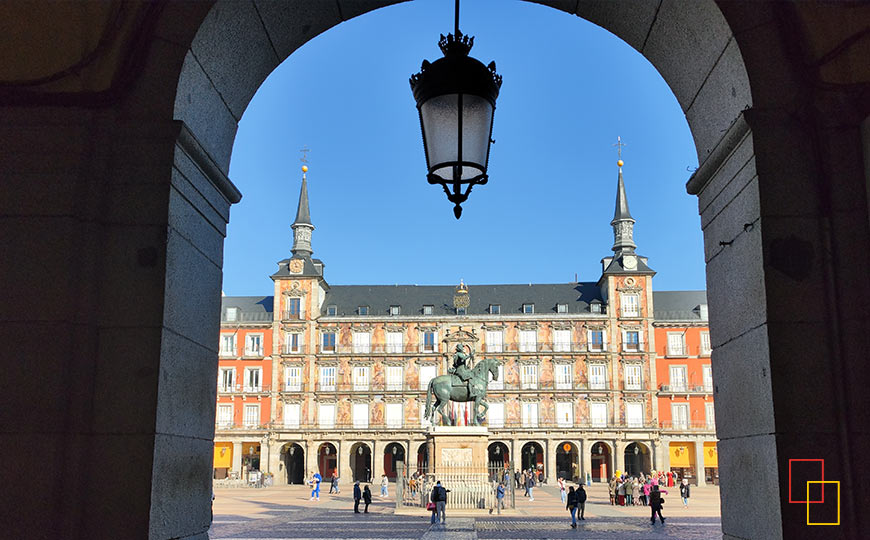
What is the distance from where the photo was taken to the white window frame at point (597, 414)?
62.0 meters

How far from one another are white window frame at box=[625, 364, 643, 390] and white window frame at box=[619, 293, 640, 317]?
419 centimetres

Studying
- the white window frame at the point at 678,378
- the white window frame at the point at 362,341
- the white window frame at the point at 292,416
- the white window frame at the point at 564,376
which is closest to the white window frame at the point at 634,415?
the white window frame at the point at 678,378

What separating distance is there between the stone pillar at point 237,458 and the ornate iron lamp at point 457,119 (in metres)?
62.3

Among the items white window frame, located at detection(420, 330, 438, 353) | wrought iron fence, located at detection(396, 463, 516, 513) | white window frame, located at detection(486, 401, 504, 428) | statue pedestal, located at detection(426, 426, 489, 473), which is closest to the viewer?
statue pedestal, located at detection(426, 426, 489, 473)

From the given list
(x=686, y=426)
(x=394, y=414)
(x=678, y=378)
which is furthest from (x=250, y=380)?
(x=686, y=426)

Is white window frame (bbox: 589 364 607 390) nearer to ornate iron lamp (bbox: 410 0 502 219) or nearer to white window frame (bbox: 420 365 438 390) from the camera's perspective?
white window frame (bbox: 420 365 438 390)

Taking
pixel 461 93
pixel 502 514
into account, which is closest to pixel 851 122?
pixel 461 93

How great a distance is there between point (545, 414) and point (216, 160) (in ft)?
195

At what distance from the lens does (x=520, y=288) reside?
Result: 68438 mm

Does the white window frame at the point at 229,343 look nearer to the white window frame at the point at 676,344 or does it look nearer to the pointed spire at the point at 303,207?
the pointed spire at the point at 303,207

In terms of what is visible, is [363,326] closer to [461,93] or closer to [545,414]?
[545,414]

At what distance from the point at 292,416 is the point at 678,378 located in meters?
30.8

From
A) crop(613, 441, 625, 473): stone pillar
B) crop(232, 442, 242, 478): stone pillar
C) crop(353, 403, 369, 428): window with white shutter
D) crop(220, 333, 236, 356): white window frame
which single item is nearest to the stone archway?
crop(613, 441, 625, 473): stone pillar

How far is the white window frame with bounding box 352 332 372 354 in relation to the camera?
2539 inches
